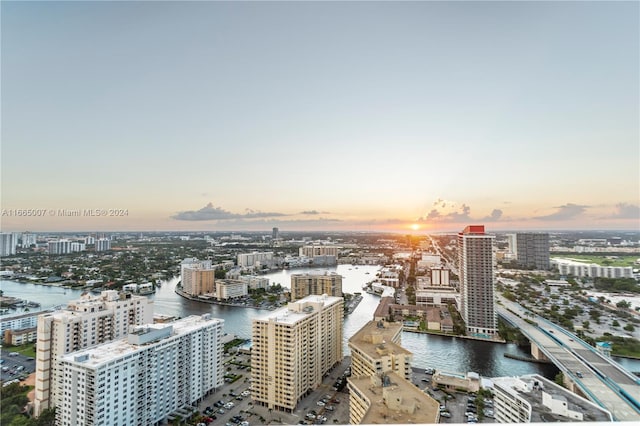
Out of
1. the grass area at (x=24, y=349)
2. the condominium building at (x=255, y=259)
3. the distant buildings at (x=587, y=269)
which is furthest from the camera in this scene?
the condominium building at (x=255, y=259)

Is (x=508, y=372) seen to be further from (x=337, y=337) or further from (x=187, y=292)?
(x=187, y=292)

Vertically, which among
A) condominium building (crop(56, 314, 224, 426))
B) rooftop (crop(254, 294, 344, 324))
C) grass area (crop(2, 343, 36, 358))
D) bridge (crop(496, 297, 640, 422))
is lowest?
grass area (crop(2, 343, 36, 358))

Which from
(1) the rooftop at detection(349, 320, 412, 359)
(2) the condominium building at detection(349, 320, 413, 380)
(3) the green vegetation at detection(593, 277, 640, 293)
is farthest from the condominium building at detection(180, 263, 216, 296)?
(3) the green vegetation at detection(593, 277, 640, 293)

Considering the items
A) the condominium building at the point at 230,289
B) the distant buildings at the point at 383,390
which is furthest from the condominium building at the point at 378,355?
the condominium building at the point at 230,289

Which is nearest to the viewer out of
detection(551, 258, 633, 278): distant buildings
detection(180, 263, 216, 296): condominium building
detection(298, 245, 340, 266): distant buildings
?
detection(551, 258, 633, 278): distant buildings

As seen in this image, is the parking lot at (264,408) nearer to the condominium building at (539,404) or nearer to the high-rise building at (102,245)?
the condominium building at (539,404)

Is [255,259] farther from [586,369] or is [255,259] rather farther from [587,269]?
[586,369]

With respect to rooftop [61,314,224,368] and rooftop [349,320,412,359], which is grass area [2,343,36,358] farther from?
rooftop [349,320,412,359]
